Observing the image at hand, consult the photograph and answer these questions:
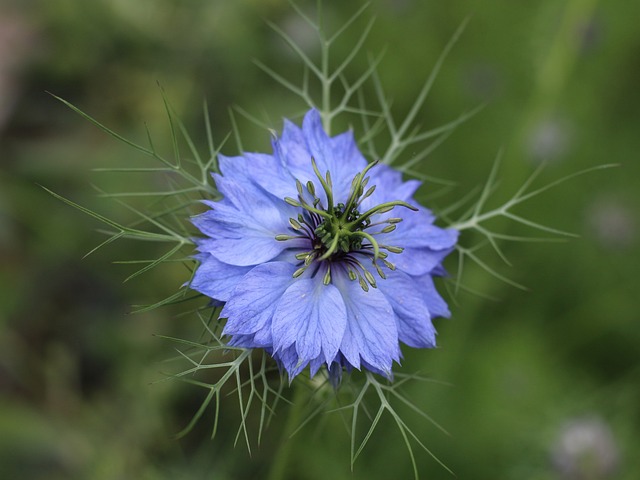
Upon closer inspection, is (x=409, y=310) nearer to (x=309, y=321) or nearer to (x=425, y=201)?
(x=309, y=321)

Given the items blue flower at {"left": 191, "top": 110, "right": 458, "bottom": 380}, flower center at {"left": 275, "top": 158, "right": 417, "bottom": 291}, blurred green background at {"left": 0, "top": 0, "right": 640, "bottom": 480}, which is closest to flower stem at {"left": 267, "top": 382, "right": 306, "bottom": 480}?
blue flower at {"left": 191, "top": 110, "right": 458, "bottom": 380}

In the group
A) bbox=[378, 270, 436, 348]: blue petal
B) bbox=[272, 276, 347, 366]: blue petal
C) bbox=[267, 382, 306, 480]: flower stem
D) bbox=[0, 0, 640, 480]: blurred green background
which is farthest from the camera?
bbox=[0, 0, 640, 480]: blurred green background

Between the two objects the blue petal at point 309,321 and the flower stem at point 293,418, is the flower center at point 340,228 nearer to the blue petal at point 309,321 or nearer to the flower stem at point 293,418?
the blue petal at point 309,321

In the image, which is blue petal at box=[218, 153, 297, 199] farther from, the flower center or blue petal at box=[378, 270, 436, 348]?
blue petal at box=[378, 270, 436, 348]

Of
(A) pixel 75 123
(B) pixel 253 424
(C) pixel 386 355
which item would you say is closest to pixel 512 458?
(B) pixel 253 424

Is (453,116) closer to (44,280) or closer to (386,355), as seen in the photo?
(44,280)

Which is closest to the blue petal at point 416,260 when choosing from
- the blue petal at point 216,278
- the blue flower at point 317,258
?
the blue flower at point 317,258
